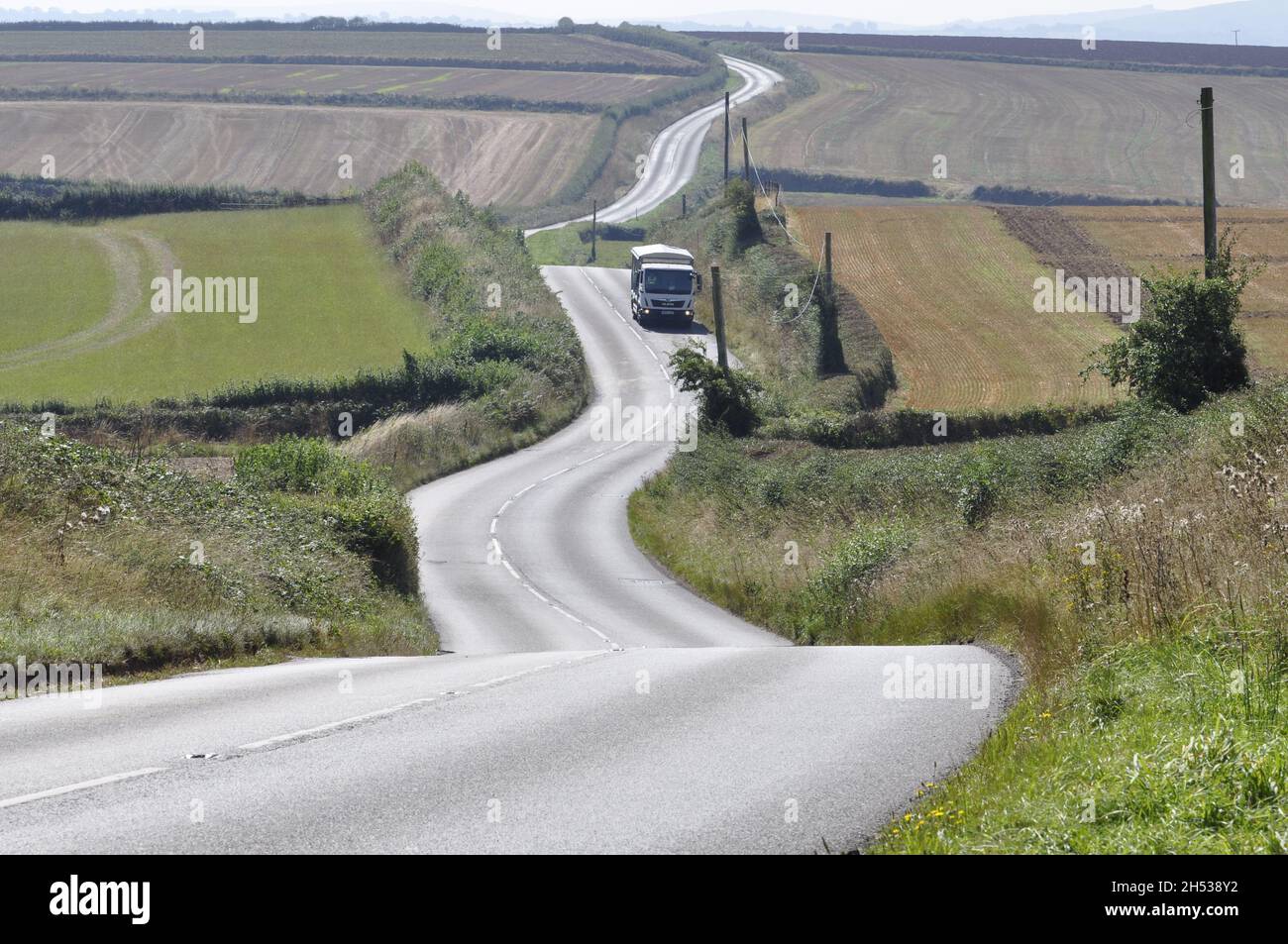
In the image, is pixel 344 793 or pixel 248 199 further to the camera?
pixel 248 199

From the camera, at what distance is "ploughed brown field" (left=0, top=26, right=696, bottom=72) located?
502ft

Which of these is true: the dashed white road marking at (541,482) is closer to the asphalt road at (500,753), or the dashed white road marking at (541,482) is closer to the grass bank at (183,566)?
the grass bank at (183,566)

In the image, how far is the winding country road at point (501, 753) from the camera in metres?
7.09

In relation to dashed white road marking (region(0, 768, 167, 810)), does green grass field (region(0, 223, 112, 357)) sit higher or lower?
higher

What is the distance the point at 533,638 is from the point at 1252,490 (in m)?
15.1

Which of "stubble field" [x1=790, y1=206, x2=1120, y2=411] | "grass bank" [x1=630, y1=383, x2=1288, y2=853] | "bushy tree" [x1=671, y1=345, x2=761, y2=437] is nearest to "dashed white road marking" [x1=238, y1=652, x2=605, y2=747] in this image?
"grass bank" [x1=630, y1=383, x2=1288, y2=853]

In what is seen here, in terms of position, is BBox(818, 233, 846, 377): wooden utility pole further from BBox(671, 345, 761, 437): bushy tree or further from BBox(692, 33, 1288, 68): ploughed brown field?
BBox(692, 33, 1288, 68): ploughed brown field

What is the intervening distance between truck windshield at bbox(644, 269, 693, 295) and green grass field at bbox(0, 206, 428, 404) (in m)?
11.9

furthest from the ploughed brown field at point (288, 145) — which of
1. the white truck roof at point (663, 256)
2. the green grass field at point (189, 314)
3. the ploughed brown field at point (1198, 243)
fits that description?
the ploughed brown field at point (1198, 243)

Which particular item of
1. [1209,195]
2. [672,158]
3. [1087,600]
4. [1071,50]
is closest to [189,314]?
[1209,195]

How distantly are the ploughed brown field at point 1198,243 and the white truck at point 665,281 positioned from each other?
22029mm

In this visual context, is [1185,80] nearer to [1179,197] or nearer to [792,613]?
[1179,197]
